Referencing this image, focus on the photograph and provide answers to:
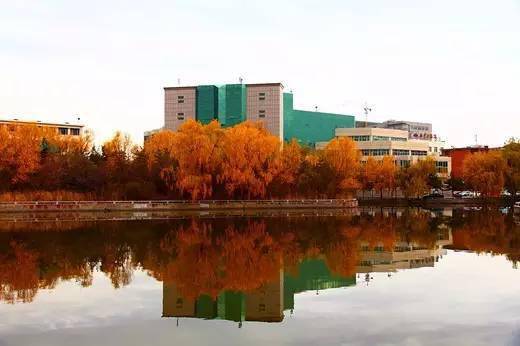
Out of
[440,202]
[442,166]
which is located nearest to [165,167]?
[440,202]

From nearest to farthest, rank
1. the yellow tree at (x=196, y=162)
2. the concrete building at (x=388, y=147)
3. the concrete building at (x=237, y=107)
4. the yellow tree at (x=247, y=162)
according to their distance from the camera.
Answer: the yellow tree at (x=196, y=162), the yellow tree at (x=247, y=162), the concrete building at (x=237, y=107), the concrete building at (x=388, y=147)

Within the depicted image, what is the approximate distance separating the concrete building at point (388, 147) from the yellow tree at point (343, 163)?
1823 centimetres

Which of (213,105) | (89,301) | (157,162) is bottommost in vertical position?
(89,301)

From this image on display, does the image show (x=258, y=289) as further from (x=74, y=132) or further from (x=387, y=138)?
(x=74, y=132)

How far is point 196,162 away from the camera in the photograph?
1993 inches

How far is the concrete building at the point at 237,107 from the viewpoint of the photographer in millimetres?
76938

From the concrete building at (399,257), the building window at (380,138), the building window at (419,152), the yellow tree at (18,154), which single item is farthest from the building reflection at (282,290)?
the building window at (419,152)

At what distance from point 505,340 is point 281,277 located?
25.3 ft

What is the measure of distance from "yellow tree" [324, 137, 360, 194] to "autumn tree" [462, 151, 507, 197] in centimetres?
1560

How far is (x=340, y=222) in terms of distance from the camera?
3856 centimetres

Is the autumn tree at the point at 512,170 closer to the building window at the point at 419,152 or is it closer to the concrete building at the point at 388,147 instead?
the concrete building at the point at 388,147

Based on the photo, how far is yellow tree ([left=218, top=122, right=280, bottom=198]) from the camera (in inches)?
2014

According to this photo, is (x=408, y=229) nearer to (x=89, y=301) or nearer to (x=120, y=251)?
(x=120, y=251)

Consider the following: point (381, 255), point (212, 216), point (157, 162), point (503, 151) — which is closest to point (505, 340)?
point (381, 255)
